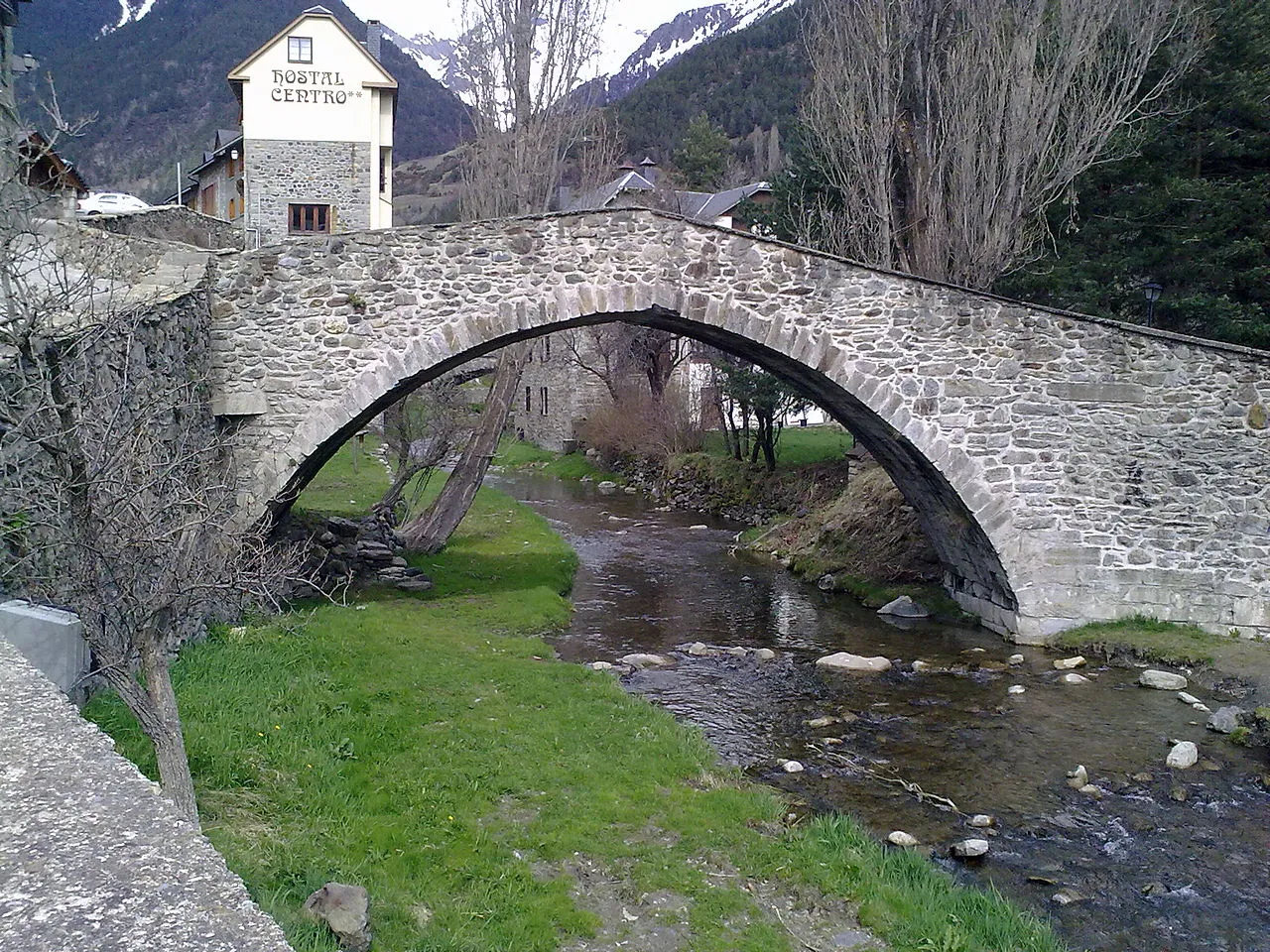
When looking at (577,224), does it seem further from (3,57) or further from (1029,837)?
(3,57)

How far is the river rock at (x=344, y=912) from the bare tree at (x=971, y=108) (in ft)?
37.7

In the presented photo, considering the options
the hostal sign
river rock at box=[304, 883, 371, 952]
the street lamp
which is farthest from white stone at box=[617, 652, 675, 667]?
the hostal sign

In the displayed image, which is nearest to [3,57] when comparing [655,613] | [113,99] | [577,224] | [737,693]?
[577,224]

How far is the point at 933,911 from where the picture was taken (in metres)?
4.77

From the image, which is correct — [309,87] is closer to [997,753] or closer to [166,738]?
[997,753]

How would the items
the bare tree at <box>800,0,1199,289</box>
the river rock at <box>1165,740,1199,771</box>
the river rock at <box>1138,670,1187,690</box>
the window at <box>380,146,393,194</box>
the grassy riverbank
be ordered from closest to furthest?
the grassy riverbank < the river rock at <box>1165,740,1199,771</box> < the river rock at <box>1138,670,1187,690</box> < the bare tree at <box>800,0,1199,289</box> < the window at <box>380,146,393,194</box>

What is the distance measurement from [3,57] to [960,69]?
1586 cm

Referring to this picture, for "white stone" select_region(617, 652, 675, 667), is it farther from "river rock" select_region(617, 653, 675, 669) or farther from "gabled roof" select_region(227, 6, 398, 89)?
"gabled roof" select_region(227, 6, 398, 89)

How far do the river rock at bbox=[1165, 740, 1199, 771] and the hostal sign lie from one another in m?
26.9

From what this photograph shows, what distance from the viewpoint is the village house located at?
88.7 ft

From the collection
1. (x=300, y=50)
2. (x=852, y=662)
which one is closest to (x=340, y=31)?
(x=300, y=50)

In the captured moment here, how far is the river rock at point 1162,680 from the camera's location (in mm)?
8852

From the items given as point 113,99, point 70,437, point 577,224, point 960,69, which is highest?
point 113,99

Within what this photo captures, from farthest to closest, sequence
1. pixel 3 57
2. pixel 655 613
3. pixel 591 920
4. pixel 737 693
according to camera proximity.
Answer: pixel 3 57 < pixel 655 613 < pixel 737 693 < pixel 591 920
